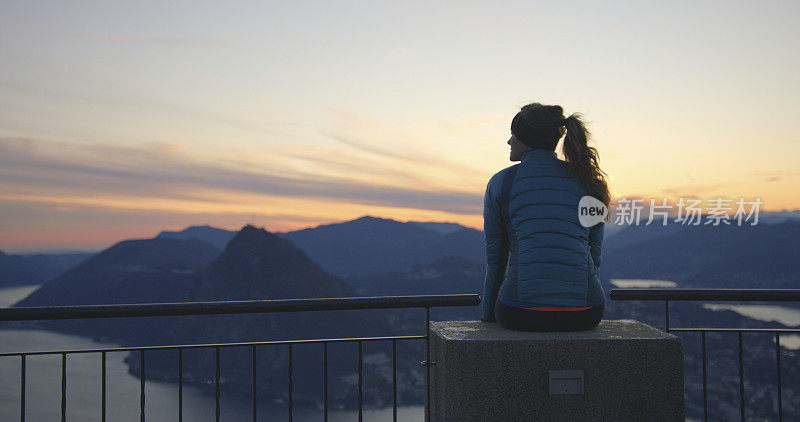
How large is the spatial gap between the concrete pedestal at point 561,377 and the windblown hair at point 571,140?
0.78 meters

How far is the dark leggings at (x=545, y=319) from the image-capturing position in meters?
2.93

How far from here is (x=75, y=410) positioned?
9494 cm

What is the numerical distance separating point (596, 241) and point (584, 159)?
0.46 meters

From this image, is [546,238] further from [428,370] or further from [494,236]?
[428,370]

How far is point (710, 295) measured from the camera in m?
3.76

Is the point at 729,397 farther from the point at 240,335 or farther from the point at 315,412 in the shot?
the point at 240,335

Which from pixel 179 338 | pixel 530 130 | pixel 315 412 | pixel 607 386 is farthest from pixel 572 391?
pixel 179 338

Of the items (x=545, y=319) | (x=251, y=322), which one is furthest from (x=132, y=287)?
(x=545, y=319)

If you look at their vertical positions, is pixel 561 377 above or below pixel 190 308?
below

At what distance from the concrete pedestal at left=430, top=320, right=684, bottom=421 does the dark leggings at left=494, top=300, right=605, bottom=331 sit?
50mm

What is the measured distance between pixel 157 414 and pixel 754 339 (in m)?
102

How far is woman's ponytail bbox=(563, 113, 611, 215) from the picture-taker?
116 inches

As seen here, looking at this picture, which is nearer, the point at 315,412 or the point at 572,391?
the point at 572,391

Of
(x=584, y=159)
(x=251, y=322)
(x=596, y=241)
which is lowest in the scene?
(x=251, y=322)
